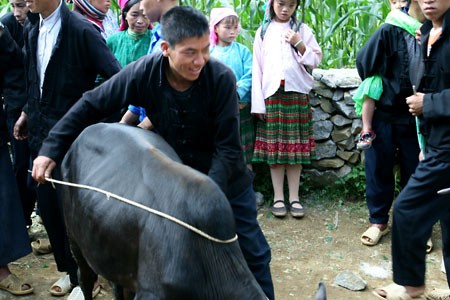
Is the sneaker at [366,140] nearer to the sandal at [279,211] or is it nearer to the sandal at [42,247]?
the sandal at [279,211]

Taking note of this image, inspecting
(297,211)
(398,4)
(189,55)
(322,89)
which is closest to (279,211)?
(297,211)

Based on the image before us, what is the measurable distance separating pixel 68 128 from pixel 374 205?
3.09 meters

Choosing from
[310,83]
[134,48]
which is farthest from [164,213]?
[310,83]

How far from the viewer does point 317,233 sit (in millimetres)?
5996

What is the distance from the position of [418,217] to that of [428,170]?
33 centimetres

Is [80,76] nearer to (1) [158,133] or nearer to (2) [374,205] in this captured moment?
(1) [158,133]

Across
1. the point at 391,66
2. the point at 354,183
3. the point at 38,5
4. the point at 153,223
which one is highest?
the point at 38,5

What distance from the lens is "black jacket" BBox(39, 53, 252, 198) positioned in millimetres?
3488

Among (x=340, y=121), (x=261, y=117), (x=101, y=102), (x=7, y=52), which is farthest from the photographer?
(x=340, y=121)

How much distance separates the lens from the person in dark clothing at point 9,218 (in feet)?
16.0

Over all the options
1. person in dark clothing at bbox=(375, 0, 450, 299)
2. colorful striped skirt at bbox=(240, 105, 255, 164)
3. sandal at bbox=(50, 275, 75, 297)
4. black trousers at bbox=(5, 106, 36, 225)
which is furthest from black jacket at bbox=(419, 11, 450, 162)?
black trousers at bbox=(5, 106, 36, 225)

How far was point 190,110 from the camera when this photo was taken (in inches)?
138

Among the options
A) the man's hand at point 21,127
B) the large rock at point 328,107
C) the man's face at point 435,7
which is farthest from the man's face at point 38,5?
the large rock at point 328,107

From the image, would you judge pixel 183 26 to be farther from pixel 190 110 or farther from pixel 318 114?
pixel 318 114
